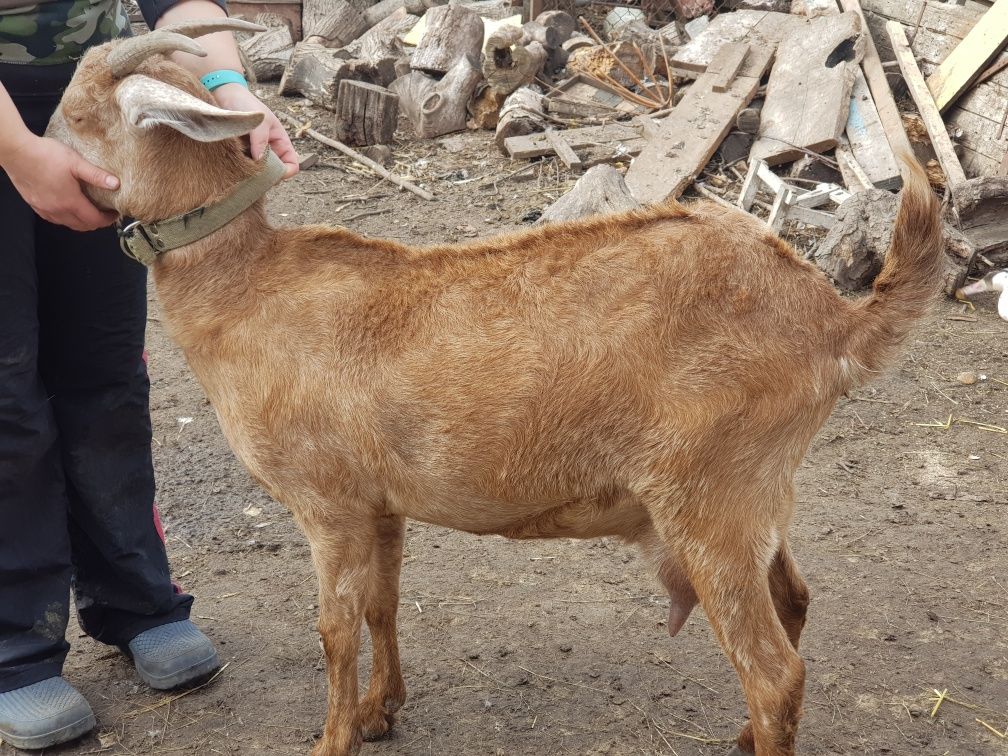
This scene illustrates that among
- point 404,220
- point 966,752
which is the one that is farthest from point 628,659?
point 404,220

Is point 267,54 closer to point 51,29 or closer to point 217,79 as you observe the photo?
point 217,79

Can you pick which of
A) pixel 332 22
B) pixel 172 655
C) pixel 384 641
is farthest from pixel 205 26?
pixel 332 22

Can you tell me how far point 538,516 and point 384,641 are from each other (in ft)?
2.51

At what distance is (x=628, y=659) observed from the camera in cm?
359

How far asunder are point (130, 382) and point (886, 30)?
7.25 meters

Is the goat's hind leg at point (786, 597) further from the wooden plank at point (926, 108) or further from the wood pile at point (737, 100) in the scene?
the wooden plank at point (926, 108)

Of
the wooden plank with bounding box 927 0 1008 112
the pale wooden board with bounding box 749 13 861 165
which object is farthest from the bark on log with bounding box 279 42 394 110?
the wooden plank with bounding box 927 0 1008 112

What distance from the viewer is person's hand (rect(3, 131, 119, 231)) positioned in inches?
104

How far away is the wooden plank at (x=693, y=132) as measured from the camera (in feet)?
24.4

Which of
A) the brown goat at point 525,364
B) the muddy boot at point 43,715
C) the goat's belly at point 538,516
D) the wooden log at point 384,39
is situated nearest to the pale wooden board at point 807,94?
the wooden log at point 384,39

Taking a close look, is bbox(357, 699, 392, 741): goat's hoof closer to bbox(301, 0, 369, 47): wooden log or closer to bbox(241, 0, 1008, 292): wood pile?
bbox(241, 0, 1008, 292): wood pile

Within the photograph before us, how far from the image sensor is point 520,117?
884 centimetres

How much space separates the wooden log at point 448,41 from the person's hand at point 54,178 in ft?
23.7

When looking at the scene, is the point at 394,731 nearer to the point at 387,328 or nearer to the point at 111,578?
the point at 111,578
